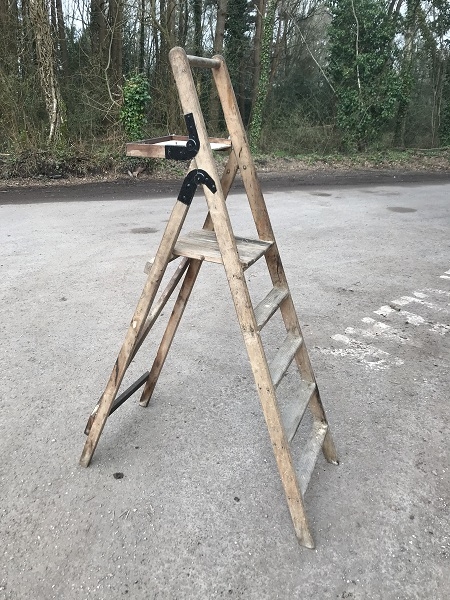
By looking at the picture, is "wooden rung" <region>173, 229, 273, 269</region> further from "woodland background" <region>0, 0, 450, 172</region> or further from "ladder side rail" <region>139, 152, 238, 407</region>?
"woodland background" <region>0, 0, 450, 172</region>

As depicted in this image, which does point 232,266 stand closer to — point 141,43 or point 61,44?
point 61,44

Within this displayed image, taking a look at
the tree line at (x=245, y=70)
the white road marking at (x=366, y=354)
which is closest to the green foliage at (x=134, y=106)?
the tree line at (x=245, y=70)

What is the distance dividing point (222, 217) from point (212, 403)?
1.60 metres

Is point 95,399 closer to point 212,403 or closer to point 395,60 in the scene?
point 212,403

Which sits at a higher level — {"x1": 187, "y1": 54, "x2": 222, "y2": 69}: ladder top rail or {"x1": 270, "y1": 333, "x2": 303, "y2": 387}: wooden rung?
{"x1": 187, "y1": 54, "x2": 222, "y2": 69}: ladder top rail

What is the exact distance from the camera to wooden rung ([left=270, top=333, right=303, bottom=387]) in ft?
7.67

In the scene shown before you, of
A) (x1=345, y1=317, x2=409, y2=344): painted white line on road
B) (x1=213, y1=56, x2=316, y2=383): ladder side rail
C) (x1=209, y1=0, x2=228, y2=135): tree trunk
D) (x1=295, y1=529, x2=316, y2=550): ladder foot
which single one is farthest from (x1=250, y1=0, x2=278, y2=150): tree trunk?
(x1=295, y1=529, x2=316, y2=550): ladder foot

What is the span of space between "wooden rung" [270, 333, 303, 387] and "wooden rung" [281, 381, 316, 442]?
263 millimetres

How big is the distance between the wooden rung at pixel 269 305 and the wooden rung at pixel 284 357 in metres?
0.24

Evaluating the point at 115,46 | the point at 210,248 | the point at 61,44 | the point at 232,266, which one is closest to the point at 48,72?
the point at 61,44

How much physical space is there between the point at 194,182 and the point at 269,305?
715 millimetres

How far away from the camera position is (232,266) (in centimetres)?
Answer: 218

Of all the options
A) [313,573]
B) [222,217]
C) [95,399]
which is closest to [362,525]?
[313,573]

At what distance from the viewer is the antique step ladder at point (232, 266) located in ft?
6.96
